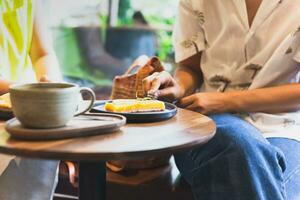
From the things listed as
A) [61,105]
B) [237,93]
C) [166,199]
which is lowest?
[166,199]

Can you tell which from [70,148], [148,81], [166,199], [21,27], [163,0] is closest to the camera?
[70,148]

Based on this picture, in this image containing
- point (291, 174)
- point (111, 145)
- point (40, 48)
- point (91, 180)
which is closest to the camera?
point (111, 145)

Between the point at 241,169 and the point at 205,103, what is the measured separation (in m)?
0.27

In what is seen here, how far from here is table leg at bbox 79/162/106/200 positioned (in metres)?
0.92

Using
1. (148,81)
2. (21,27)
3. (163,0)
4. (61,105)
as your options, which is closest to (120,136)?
(61,105)

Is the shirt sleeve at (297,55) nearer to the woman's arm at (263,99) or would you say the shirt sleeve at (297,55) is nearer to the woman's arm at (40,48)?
the woman's arm at (263,99)

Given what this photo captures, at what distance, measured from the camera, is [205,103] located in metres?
1.20

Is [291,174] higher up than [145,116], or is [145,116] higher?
[145,116]

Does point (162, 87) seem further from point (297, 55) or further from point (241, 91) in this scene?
point (297, 55)

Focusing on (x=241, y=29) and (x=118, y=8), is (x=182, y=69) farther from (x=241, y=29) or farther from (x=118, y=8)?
(x=118, y=8)

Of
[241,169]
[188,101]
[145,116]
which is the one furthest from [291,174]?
[145,116]

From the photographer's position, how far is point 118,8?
7.21 feet

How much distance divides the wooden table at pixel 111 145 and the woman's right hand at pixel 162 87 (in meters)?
0.21

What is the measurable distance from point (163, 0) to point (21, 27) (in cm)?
84
